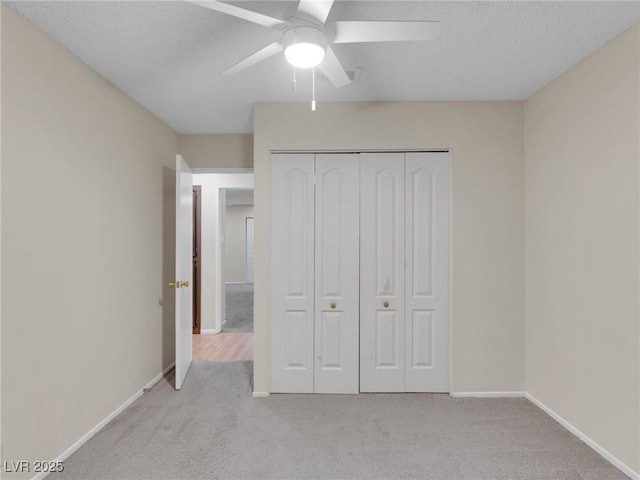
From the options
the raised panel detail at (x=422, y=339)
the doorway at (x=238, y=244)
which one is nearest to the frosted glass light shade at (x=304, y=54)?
the raised panel detail at (x=422, y=339)

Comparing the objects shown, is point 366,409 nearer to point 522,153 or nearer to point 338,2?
point 522,153

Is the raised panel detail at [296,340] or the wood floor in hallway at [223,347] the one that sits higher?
the raised panel detail at [296,340]

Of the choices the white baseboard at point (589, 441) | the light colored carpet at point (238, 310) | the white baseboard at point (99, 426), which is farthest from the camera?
the light colored carpet at point (238, 310)

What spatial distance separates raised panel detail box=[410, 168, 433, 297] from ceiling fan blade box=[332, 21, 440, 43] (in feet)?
5.41

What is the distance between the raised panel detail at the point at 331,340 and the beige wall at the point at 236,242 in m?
8.78

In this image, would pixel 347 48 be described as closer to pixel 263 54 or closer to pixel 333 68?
pixel 333 68

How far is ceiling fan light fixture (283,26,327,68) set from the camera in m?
1.68

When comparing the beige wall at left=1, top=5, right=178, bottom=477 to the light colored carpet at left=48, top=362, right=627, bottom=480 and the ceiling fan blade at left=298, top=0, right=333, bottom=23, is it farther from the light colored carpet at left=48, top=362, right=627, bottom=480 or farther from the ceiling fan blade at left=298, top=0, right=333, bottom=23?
the ceiling fan blade at left=298, top=0, right=333, bottom=23

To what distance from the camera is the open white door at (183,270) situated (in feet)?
10.5

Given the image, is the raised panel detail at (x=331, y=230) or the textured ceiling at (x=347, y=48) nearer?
the textured ceiling at (x=347, y=48)

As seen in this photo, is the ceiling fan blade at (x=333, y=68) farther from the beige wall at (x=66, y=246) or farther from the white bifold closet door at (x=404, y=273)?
the beige wall at (x=66, y=246)

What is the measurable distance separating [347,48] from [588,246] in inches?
78.1

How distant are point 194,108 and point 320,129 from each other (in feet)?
3.70

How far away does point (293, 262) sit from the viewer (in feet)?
10.5
